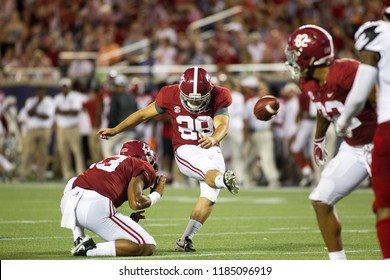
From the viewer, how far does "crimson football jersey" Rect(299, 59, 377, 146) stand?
6391mm

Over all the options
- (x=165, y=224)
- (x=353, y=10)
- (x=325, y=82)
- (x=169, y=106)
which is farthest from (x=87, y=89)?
(x=325, y=82)

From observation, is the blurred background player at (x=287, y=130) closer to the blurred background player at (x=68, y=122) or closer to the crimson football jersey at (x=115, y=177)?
the blurred background player at (x=68, y=122)

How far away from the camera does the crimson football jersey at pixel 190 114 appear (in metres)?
8.47

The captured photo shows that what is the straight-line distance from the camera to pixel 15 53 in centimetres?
2114

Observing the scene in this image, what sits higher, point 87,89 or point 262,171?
point 87,89

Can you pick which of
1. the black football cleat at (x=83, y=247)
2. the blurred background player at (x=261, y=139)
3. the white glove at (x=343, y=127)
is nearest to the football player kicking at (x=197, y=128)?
the black football cleat at (x=83, y=247)

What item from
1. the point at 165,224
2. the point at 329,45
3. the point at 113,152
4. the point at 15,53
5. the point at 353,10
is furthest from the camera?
the point at 15,53

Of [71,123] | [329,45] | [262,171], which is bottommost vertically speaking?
[262,171]

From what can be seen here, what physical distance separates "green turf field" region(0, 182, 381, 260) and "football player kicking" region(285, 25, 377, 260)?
1128 mm

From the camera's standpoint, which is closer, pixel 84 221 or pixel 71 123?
pixel 84 221

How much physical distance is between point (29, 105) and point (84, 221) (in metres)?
10.5

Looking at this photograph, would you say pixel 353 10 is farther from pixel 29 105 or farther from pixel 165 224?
pixel 165 224

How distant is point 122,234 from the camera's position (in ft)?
24.6

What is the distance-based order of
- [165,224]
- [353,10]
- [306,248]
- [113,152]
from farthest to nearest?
[353,10] < [113,152] < [165,224] < [306,248]
